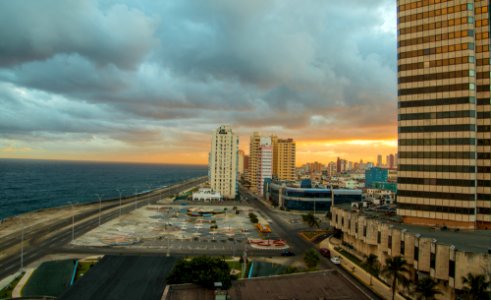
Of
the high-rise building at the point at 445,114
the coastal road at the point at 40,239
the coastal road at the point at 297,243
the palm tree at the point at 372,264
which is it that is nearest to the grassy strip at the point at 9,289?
the coastal road at the point at 40,239

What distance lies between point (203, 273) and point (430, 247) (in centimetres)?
3850

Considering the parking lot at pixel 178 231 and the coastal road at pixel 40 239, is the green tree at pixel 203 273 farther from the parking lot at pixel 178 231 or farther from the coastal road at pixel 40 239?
the coastal road at pixel 40 239

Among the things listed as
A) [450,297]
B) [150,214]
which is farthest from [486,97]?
[150,214]

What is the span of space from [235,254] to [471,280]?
191ft

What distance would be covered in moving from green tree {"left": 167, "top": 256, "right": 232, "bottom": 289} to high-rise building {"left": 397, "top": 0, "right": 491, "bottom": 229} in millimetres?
48520

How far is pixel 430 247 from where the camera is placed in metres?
59.7

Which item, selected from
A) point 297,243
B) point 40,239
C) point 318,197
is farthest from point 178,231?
point 318,197

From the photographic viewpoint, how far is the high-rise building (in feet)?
254

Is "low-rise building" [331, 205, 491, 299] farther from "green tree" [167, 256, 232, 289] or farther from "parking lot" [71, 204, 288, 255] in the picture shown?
"parking lot" [71, 204, 288, 255]

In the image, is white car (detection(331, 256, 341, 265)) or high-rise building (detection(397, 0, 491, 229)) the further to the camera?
white car (detection(331, 256, 341, 265))

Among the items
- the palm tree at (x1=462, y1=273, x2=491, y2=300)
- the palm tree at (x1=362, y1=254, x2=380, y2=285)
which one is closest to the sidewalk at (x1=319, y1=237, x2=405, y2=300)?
the palm tree at (x1=362, y1=254, x2=380, y2=285)

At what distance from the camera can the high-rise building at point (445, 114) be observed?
7738 cm

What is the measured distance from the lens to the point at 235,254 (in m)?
93.5

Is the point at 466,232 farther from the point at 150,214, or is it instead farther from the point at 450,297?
the point at 150,214
